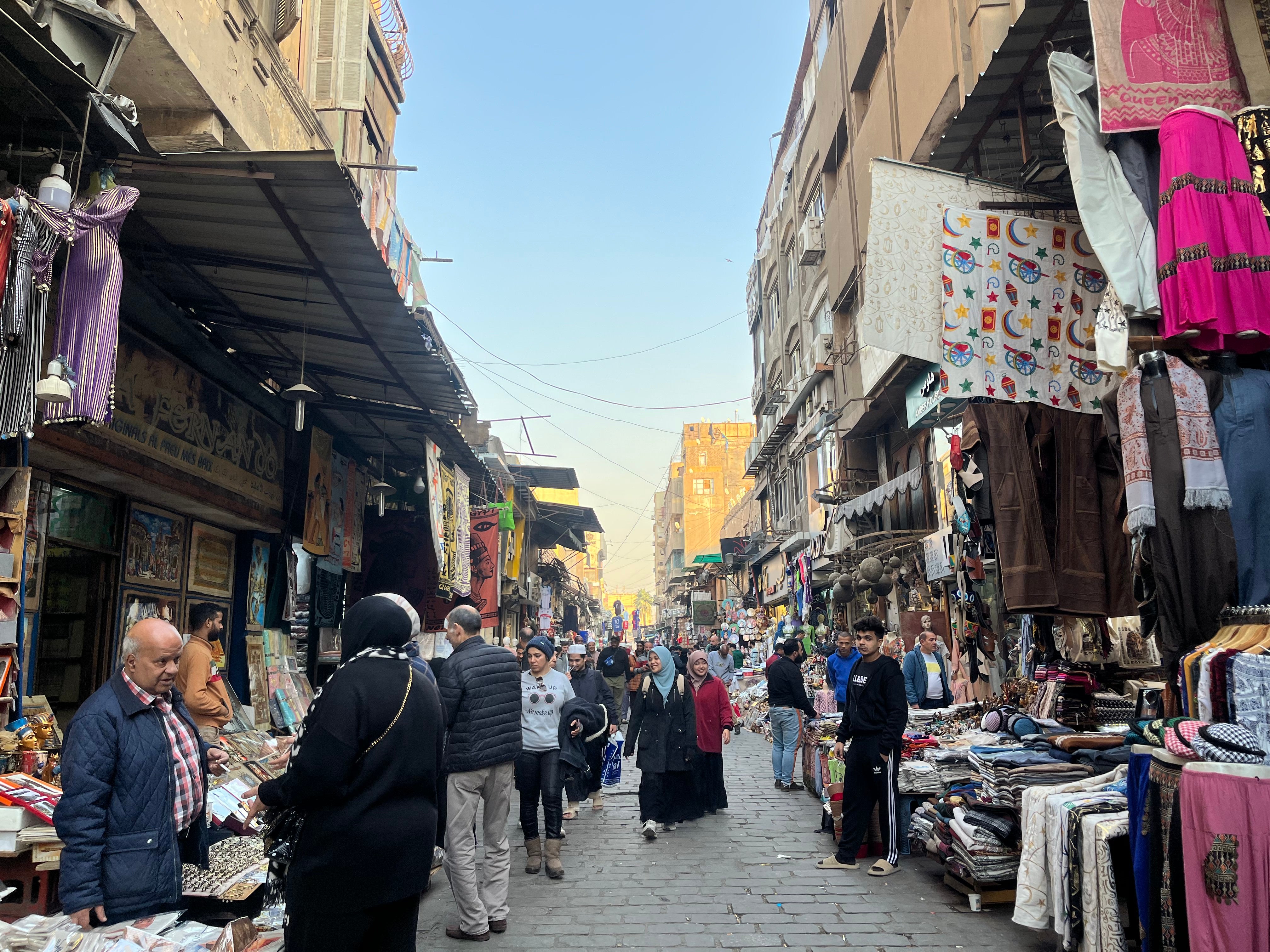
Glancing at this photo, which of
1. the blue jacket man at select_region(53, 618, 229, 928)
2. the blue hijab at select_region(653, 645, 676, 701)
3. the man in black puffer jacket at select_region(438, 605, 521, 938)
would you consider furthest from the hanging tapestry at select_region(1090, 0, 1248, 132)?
the blue hijab at select_region(653, 645, 676, 701)

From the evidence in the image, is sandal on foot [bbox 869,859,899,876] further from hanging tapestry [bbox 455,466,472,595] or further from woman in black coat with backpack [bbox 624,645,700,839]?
hanging tapestry [bbox 455,466,472,595]

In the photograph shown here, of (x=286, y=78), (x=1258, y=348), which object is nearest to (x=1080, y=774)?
(x=1258, y=348)

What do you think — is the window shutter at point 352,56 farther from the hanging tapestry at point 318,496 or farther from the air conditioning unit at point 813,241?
the air conditioning unit at point 813,241

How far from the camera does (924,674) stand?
11273 mm

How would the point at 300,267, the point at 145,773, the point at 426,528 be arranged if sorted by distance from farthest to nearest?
1. the point at 426,528
2. the point at 300,267
3. the point at 145,773

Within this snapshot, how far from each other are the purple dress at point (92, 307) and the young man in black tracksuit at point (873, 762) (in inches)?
229

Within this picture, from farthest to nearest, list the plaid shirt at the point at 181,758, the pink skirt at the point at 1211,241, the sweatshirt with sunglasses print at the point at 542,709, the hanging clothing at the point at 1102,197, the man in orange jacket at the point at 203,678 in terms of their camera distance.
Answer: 1. the sweatshirt with sunglasses print at the point at 542,709
2. the man in orange jacket at the point at 203,678
3. the hanging clothing at the point at 1102,197
4. the pink skirt at the point at 1211,241
5. the plaid shirt at the point at 181,758

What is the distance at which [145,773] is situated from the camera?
3691 millimetres

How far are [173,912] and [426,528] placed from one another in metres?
12.6

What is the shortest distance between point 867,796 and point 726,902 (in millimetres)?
1593

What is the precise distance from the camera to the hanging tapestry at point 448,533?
1335 centimetres

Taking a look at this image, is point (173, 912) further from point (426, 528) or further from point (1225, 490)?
point (426, 528)

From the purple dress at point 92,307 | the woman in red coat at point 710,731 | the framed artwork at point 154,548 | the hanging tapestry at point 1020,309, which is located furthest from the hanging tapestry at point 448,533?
the hanging tapestry at point 1020,309

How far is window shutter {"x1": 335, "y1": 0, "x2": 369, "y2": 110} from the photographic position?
12.8 meters
